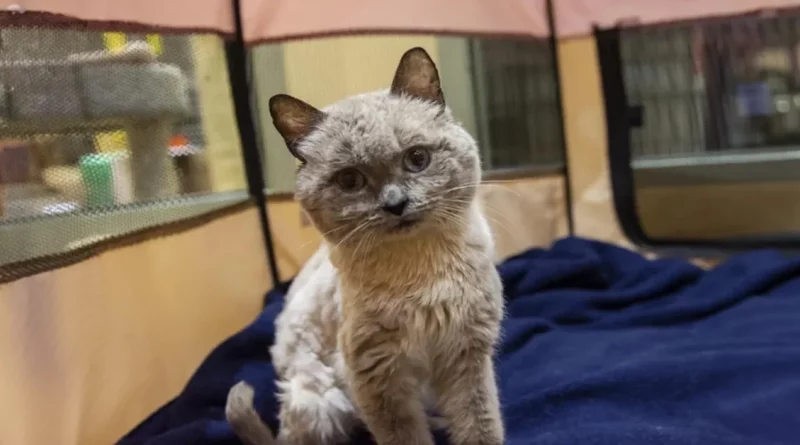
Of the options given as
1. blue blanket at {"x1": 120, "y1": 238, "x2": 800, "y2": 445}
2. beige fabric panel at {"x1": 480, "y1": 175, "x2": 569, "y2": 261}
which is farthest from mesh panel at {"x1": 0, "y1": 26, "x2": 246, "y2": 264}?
beige fabric panel at {"x1": 480, "y1": 175, "x2": 569, "y2": 261}

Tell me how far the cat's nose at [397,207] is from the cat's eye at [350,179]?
63 mm

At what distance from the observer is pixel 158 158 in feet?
4.53

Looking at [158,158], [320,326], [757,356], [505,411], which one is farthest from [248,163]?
[757,356]

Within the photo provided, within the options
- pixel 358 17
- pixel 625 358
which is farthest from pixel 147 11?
pixel 625 358

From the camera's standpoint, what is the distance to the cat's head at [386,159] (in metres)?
0.89

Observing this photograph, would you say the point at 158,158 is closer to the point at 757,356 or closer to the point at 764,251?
the point at 757,356

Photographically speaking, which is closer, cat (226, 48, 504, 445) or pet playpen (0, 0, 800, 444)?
cat (226, 48, 504, 445)

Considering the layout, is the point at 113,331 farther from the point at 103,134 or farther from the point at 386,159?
the point at 386,159

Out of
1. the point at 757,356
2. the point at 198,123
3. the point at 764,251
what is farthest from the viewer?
the point at 764,251

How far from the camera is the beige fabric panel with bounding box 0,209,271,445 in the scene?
1.00 meters

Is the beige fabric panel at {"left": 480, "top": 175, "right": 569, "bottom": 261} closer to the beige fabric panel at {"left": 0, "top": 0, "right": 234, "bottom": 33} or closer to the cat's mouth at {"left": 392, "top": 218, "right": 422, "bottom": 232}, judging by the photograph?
the beige fabric panel at {"left": 0, "top": 0, "right": 234, "bottom": 33}

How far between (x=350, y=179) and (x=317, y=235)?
33.3 inches

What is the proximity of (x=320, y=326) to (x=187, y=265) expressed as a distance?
16.1 inches

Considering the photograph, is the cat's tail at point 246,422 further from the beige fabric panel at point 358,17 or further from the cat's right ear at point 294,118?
the beige fabric panel at point 358,17
